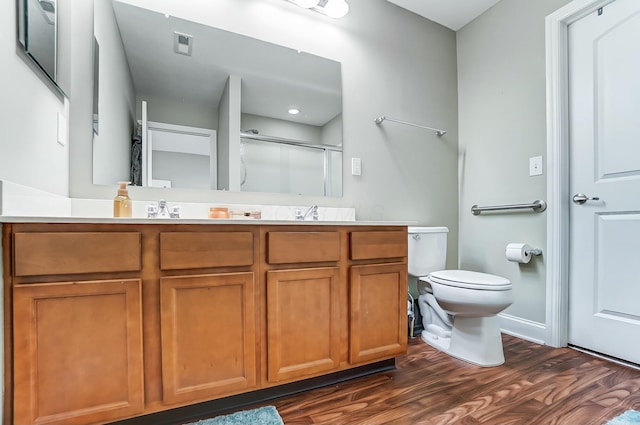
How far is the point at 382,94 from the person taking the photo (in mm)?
2180

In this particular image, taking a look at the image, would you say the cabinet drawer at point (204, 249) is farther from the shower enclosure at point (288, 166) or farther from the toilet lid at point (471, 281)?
the toilet lid at point (471, 281)

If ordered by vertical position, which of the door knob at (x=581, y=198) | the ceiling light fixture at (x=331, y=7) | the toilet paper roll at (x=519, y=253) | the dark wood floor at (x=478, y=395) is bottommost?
the dark wood floor at (x=478, y=395)

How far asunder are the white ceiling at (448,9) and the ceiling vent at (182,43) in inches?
58.3

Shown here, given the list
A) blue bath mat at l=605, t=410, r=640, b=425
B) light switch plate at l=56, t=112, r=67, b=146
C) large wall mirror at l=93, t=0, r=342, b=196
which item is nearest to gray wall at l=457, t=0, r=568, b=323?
blue bath mat at l=605, t=410, r=640, b=425

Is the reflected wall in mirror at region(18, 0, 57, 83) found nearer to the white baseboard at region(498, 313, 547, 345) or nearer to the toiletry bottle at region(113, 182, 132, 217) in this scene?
the toiletry bottle at region(113, 182, 132, 217)

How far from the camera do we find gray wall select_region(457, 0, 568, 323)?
6.54 feet

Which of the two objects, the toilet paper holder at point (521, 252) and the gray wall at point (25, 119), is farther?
the toilet paper holder at point (521, 252)

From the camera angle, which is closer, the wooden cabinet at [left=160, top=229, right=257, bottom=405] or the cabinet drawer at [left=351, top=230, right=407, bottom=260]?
the wooden cabinet at [left=160, top=229, right=257, bottom=405]

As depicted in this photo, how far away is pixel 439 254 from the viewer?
6.86 feet

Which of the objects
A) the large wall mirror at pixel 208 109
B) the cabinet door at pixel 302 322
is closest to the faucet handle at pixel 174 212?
the large wall mirror at pixel 208 109

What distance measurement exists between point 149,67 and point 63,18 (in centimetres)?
36

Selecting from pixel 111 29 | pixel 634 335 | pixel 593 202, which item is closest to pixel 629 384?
pixel 634 335

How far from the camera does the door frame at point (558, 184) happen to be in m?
1.86

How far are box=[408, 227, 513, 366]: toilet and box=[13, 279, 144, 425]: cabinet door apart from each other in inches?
58.9
